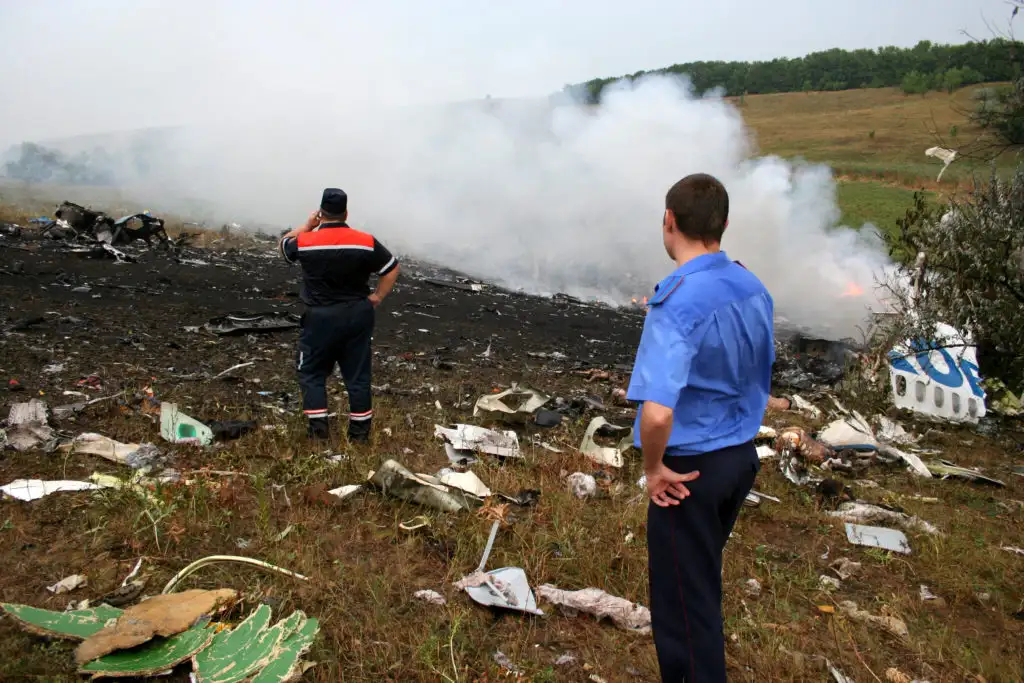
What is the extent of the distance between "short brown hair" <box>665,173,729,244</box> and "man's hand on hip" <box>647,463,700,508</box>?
0.69m

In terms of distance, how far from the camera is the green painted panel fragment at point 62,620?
7.50ft

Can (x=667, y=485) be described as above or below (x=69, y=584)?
above

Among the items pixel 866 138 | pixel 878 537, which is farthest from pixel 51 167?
pixel 866 138

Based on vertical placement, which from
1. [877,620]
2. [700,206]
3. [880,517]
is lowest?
[880,517]

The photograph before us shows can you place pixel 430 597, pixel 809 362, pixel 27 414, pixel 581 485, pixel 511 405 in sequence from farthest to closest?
pixel 809 362
pixel 511 405
pixel 581 485
pixel 27 414
pixel 430 597

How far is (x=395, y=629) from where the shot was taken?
8.46ft

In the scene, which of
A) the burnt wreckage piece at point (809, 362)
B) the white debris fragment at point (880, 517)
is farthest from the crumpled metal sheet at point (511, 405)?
the burnt wreckage piece at point (809, 362)

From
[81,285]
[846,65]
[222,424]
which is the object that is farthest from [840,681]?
[846,65]

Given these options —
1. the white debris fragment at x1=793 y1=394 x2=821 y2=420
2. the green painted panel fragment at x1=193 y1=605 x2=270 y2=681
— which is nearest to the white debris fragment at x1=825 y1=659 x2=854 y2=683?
the green painted panel fragment at x1=193 y1=605 x2=270 y2=681

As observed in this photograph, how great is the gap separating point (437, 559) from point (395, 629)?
627 mm

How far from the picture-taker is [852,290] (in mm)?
17047

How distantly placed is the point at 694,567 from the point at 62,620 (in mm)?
2229

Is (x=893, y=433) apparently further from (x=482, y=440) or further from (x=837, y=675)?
(x=837, y=675)

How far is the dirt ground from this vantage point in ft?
8.59
